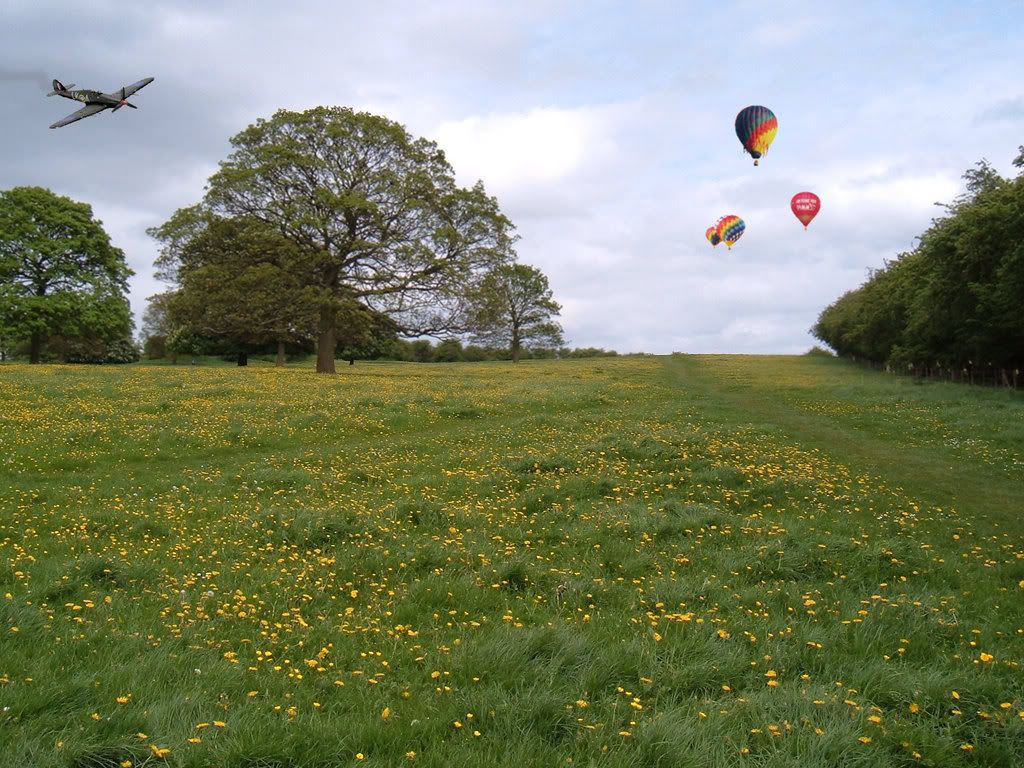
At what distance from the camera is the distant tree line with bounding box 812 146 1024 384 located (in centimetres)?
3472

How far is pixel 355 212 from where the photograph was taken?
44719 millimetres

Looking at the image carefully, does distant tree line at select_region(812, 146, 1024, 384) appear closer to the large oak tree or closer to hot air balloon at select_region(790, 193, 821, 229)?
hot air balloon at select_region(790, 193, 821, 229)

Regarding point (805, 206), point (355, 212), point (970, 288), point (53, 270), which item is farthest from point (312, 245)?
point (970, 288)

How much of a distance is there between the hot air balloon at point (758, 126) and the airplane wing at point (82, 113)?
34.8 metres

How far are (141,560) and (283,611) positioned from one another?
2.59m

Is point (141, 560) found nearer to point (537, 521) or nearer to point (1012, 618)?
point (537, 521)

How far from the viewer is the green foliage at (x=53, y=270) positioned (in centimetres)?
4872

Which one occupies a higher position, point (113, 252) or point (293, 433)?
point (113, 252)

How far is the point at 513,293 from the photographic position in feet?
312

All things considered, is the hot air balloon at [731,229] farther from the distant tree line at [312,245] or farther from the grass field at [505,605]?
the grass field at [505,605]

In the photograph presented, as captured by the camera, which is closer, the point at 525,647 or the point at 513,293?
the point at 525,647

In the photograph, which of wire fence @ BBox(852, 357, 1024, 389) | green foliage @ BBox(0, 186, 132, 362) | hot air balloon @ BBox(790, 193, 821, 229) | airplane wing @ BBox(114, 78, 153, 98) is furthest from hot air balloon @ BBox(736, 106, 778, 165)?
green foliage @ BBox(0, 186, 132, 362)

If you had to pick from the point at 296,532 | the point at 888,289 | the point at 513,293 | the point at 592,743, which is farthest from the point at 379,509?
the point at 513,293

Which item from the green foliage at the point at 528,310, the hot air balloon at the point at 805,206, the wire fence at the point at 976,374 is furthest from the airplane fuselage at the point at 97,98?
the green foliage at the point at 528,310
